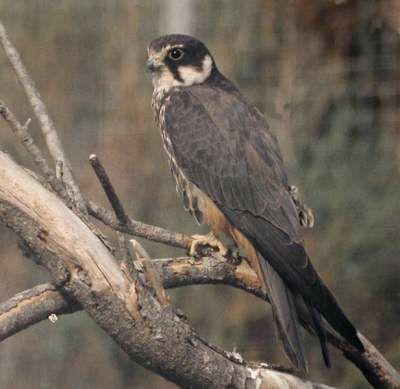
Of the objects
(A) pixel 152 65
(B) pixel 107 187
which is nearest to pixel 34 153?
(B) pixel 107 187

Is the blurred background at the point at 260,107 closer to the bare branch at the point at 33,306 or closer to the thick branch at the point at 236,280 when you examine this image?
the thick branch at the point at 236,280

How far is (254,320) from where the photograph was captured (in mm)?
2062

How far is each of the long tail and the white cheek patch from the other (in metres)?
0.35

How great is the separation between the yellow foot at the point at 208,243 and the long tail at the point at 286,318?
12 cm

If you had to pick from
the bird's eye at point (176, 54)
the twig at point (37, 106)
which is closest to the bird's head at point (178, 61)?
the bird's eye at point (176, 54)

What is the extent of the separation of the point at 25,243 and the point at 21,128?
166 millimetres

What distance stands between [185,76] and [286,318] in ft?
1.47

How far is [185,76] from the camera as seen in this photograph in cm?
139

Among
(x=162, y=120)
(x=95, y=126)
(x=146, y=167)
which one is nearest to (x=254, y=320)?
(x=146, y=167)

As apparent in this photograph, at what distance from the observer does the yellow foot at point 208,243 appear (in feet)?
4.29

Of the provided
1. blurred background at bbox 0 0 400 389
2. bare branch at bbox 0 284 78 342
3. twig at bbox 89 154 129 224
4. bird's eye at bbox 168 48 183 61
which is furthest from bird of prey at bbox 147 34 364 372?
blurred background at bbox 0 0 400 389

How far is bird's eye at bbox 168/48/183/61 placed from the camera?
1.35 m

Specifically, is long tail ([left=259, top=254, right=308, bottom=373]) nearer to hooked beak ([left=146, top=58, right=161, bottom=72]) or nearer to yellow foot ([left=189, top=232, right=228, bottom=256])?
yellow foot ([left=189, top=232, right=228, bottom=256])

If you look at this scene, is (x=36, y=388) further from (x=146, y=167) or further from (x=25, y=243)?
(x=25, y=243)
